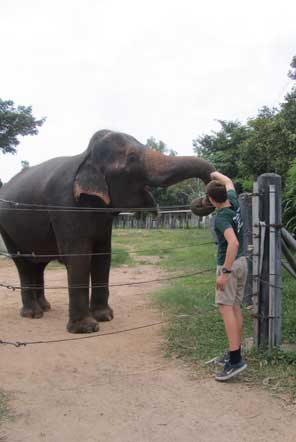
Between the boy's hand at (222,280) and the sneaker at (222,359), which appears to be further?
the sneaker at (222,359)

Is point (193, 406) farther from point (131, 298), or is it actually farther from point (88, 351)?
point (131, 298)

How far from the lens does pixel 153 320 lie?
251 inches

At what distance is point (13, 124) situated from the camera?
67.6 feet

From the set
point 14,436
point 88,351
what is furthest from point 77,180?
→ point 14,436

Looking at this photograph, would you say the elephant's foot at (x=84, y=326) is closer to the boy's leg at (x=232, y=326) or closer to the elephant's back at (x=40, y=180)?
the elephant's back at (x=40, y=180)

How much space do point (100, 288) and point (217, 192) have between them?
288 cm

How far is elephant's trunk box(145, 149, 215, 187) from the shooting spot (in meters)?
5.19

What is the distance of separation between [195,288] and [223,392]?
14.7 feet

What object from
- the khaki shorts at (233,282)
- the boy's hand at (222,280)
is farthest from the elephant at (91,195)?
the boy's hand at (222,280)

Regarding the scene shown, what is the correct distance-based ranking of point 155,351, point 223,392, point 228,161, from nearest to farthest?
1. point 223,392
2. point 155,351
3. point 228,161

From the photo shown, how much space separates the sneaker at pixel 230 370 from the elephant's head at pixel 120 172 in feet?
7.08

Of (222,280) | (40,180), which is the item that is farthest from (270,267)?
(40,180)

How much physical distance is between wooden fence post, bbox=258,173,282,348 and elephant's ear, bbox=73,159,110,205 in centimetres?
182

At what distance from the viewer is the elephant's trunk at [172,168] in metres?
5.19
